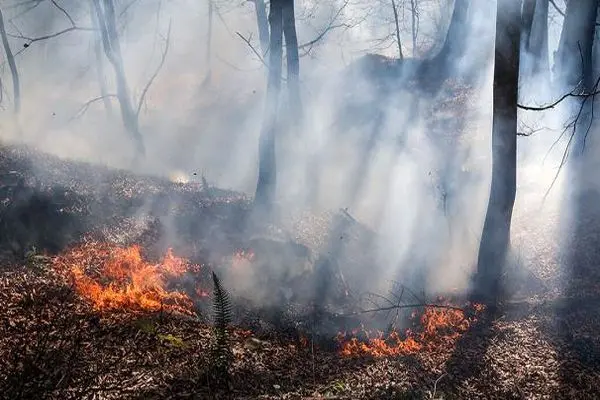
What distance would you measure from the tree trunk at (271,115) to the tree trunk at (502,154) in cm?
511

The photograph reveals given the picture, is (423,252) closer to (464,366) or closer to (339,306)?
(339,306)

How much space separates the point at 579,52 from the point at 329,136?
30.4 feet

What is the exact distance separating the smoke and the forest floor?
182 cm

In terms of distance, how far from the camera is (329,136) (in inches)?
726

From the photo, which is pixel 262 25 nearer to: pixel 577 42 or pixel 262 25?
pixel 262 25

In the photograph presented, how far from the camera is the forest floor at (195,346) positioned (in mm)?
4992

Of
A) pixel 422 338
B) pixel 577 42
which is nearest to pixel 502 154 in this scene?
pixel 422 338

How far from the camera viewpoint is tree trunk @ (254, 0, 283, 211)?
1076 cm

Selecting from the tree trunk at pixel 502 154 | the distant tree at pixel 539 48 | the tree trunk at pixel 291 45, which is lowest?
the tree trunk at pixel 502 154

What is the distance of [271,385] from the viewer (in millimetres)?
5375

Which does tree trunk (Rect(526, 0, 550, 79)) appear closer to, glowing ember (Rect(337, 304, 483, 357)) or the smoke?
the smoke

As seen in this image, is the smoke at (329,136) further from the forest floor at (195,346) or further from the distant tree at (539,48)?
the forest floor at (195,346)

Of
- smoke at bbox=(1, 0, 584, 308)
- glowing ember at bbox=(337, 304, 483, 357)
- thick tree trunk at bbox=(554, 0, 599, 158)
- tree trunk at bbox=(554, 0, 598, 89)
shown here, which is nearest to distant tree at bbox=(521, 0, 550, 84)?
smoke at bbox=(1, 0, 584, 308)

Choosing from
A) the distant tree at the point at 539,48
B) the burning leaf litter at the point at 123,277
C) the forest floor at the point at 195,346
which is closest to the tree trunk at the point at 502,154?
the forest floor at the point at 195,346
